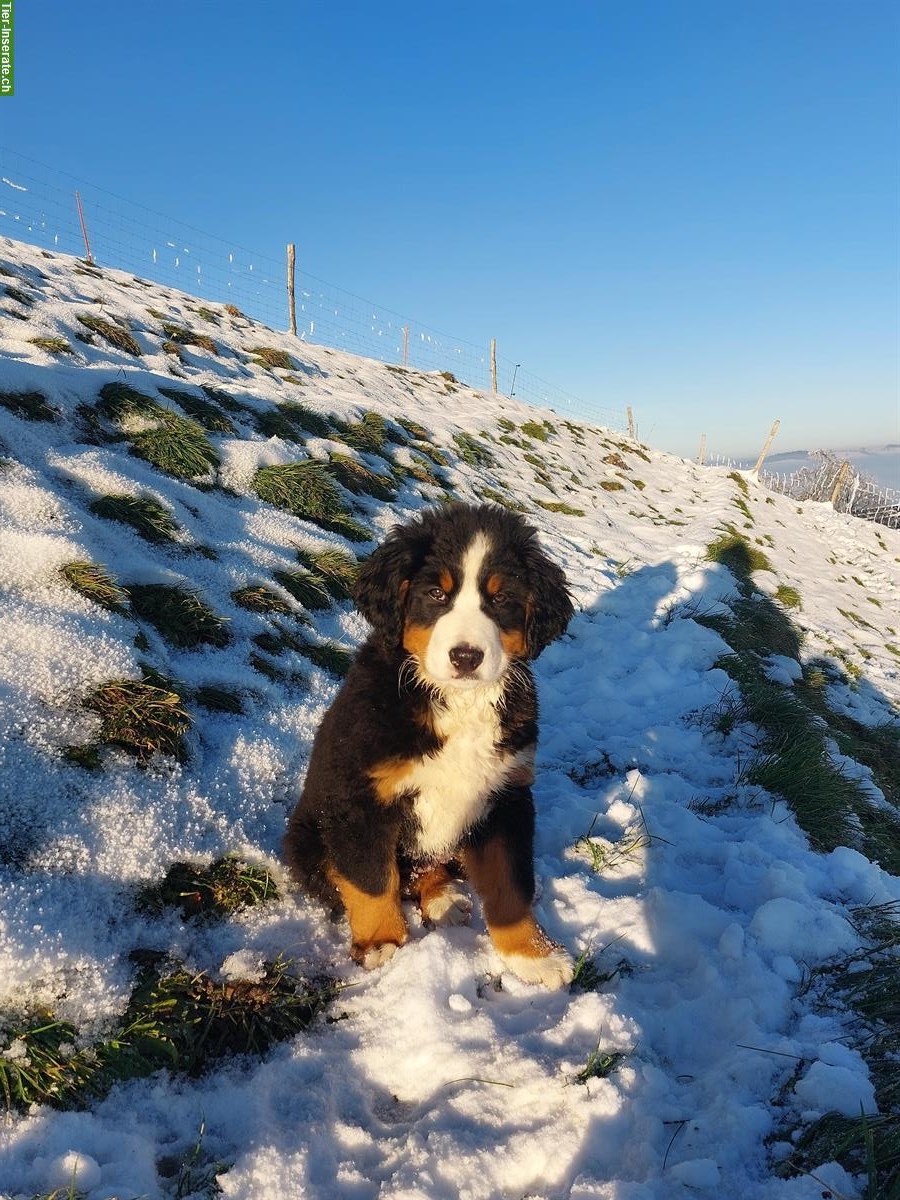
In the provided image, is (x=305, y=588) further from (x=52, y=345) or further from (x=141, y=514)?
(x=52, y=345)

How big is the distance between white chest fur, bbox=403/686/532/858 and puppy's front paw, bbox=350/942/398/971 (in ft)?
1.22

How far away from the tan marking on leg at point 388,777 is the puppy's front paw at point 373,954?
0.50 meters

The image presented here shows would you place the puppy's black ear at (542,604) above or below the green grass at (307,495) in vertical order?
below

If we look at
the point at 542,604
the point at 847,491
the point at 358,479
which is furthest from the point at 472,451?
the point at 847,491

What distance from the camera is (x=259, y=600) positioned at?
14.1 ft

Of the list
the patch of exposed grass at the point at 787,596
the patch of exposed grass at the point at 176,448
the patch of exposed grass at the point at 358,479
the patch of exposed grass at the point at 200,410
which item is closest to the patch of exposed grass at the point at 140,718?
the patch of exposed grass at the point at 176,448

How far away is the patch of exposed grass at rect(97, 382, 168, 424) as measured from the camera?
5.16 m

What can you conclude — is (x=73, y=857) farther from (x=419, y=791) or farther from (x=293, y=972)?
(x=419, y=791)

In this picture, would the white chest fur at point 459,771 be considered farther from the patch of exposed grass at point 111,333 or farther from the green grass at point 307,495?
the patch of exposed grass at point 111,333

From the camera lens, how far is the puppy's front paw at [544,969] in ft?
7.34

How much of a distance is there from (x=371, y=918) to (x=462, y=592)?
119cm

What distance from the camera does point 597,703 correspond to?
483 centimetres

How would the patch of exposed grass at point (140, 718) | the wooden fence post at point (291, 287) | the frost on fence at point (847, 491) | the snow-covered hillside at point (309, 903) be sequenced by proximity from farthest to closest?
the frost on fence at point (847, 491) < the wooden fence post at point (291, 287) < the patch of exposed grass at point (140, 718) < the snow-covered hillside at point (309, 903)

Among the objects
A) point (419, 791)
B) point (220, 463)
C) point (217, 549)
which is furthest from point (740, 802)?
point (220, 463)
